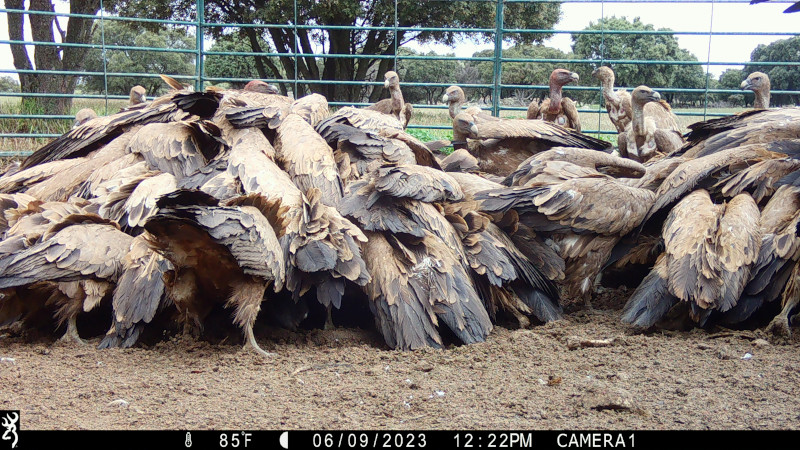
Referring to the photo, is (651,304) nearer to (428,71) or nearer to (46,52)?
(46,52)

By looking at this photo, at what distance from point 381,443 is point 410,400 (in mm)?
556

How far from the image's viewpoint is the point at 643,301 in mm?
4559

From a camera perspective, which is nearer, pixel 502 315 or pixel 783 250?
pixel 783 250

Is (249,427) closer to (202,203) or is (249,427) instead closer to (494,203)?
(202,203)

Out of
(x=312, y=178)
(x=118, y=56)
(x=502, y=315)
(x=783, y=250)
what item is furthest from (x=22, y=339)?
(x=118, y=56)

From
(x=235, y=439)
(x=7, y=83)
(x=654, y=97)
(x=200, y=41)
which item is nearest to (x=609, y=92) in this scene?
(x=654, y=97)

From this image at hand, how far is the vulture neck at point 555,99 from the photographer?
10.3 m

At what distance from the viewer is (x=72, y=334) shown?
4305 millimetres

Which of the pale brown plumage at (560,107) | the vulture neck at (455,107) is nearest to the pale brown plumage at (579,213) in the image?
the pale brown plumage at (560,107)

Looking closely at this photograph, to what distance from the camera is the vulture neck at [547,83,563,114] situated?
1028 centimetres

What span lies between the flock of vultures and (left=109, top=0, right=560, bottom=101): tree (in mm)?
13914

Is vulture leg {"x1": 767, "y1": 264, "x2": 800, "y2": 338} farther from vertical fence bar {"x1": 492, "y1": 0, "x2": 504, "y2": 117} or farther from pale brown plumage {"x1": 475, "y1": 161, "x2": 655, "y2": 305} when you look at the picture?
vertical fence bar {"x1": 492, "y1": 0, "x2": 504, "y2": 117}

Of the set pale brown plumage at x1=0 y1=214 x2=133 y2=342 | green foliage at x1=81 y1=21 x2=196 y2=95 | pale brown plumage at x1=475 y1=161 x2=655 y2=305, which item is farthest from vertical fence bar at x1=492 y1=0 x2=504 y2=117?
green foliage at x1=81 y1=21 x2=196 y2=95

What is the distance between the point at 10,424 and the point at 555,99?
28.5ft
